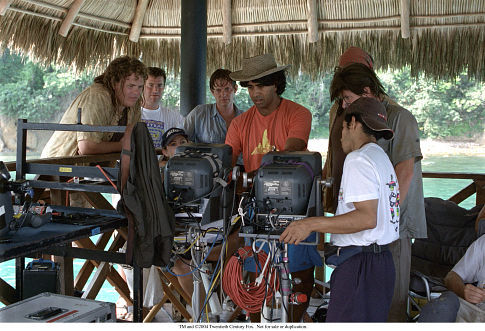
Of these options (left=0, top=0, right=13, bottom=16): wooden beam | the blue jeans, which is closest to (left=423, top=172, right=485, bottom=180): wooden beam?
the blue jeans

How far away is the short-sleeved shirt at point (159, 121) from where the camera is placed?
4148 mm

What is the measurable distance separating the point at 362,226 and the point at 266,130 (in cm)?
107

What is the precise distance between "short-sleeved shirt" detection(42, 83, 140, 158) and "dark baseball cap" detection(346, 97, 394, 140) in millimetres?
1637

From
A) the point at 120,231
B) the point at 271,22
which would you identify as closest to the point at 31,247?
the point at 120,231

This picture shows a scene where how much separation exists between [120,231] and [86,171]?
2.99 feet

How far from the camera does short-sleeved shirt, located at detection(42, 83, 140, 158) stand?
317 centimetres

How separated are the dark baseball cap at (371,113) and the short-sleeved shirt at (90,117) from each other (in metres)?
1.64

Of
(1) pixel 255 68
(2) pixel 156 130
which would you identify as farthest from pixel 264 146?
(2) pixel 156 130

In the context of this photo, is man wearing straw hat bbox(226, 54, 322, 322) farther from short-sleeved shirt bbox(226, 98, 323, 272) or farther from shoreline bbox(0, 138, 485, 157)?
shoreline bbox(0, 138, 485, 157)

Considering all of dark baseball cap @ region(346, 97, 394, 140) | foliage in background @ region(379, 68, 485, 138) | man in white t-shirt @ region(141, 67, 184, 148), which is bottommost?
dark baseball cap @ region(346, 97, 394, 140)

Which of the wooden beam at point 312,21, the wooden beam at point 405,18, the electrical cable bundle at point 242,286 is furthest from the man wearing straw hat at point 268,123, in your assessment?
the wooden beam at point 405,18

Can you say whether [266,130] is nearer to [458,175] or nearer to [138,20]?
[458,175]

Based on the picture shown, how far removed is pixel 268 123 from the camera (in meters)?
2.91

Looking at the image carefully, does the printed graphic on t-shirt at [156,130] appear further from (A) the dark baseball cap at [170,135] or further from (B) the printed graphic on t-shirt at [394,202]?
(B) the printed graphic on t-shirt at [394,202]
